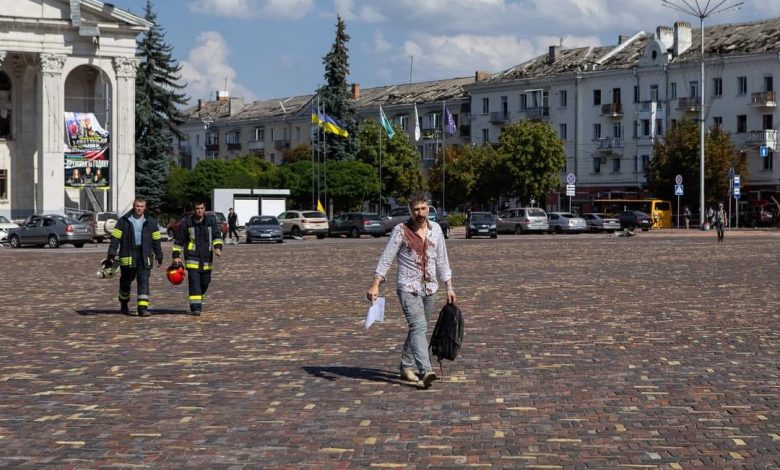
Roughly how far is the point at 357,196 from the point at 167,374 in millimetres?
80288

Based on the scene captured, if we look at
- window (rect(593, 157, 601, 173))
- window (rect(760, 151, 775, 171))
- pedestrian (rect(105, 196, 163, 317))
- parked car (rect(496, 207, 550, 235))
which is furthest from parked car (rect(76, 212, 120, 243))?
window (rect(593, 157, 601, 173))

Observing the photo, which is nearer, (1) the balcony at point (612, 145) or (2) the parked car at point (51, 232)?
(2) the parked car at point (51, 232)

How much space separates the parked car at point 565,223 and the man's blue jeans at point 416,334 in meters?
64.0

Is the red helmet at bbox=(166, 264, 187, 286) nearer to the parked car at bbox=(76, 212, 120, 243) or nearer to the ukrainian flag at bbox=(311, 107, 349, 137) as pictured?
the parked car at bbox=(76, 212, 120, 243)

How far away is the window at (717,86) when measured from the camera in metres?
89.3

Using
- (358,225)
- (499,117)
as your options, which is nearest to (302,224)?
(358,225)

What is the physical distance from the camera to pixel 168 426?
8867 mm

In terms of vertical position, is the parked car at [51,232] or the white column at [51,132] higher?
the white column at [51,132]

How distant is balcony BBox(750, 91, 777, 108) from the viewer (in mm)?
85562

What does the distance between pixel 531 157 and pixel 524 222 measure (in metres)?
18.8

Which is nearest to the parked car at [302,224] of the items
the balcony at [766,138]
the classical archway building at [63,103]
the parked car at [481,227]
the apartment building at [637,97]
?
the parked car at [481,227]

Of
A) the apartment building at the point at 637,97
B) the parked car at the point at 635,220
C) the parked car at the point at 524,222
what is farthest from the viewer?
the apartment building at the point at 637,97

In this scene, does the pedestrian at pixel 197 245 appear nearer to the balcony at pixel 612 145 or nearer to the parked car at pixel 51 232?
the parked car at pixel 51 232

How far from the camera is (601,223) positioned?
77438 millimetres
